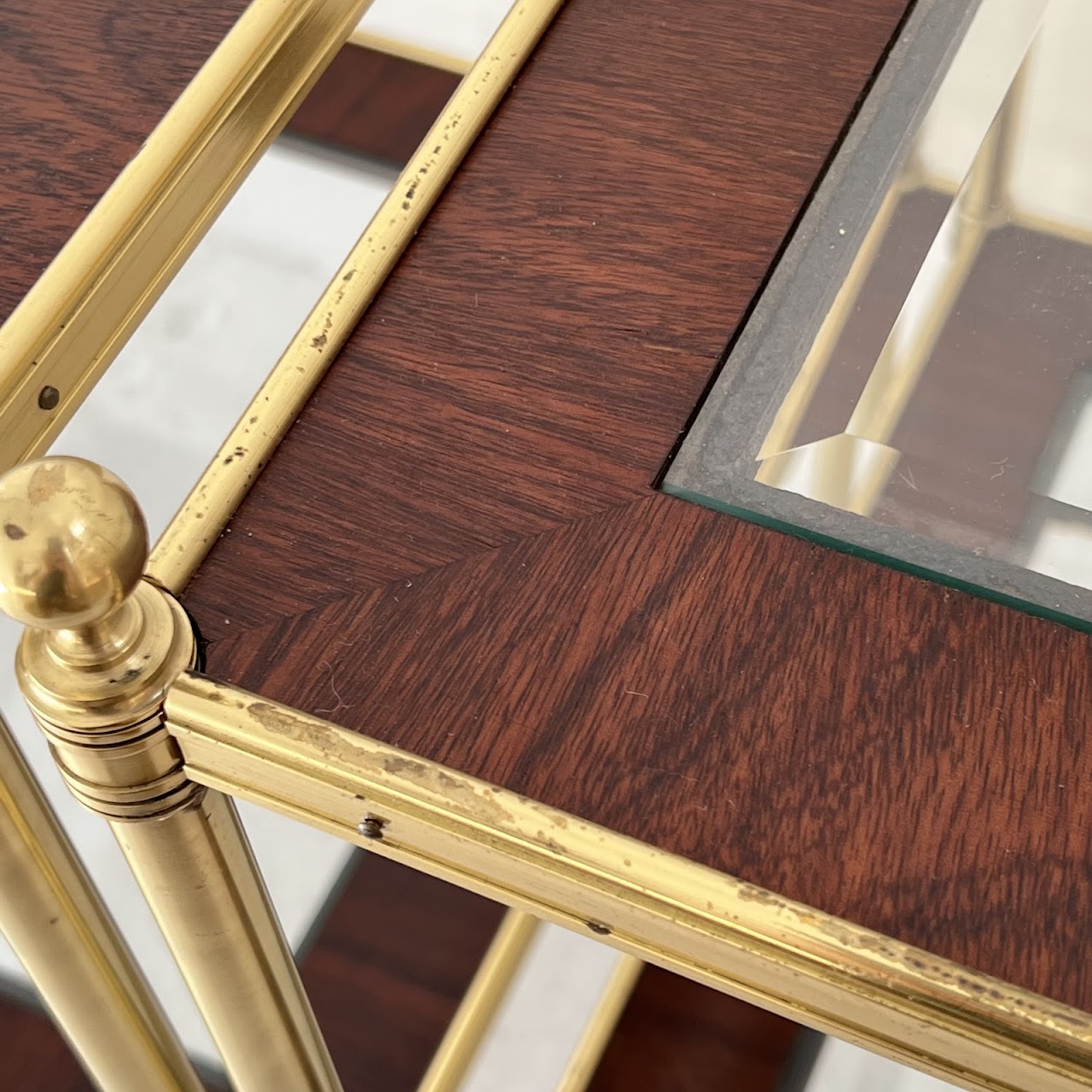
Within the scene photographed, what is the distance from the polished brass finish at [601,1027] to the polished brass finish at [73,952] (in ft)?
0.80

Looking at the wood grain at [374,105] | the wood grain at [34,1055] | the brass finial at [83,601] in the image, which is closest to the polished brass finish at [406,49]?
the wood grain at [374,105]

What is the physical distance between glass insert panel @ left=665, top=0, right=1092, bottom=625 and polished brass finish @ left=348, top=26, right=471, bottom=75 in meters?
0.66

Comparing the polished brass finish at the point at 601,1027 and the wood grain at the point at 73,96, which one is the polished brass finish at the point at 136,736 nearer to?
the wood grain at the point at 73,96

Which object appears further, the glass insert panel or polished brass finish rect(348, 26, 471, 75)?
polished brass finish rect(348, 26, 471, 75)

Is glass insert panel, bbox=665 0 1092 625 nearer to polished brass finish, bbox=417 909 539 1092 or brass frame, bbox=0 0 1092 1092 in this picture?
brass frame, bbox=0 0 1092 1092

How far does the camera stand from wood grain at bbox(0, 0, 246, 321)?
43 cm

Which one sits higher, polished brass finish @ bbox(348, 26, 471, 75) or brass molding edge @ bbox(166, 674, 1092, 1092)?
polished brass finish @ bbox(348, 26, 471, 75)

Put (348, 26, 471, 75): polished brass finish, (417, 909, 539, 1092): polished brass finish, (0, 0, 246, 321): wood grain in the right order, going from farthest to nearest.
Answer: (348, 26, 471, 75): polished brass finish < (417, 909, 539, 1092): polished brass finish < (0, 0, 246, 321): wood grain

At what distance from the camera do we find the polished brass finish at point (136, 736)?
0.31m

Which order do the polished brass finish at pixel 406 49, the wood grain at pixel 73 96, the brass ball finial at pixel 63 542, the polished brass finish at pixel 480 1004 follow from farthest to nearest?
the polished brass finish at pixel 406 49
the polished brass finish at pixel 480 1004
the wood grain at pixel 73 96
the brass ball finial at pixel 63 542

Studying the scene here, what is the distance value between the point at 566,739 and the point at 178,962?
0.58 feet

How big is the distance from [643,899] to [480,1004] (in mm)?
475

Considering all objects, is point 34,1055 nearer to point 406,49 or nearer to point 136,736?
point 136,736

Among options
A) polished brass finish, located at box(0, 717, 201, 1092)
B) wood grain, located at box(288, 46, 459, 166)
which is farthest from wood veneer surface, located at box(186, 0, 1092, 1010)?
wood grain, located at box(288, 46, 459, 166)
